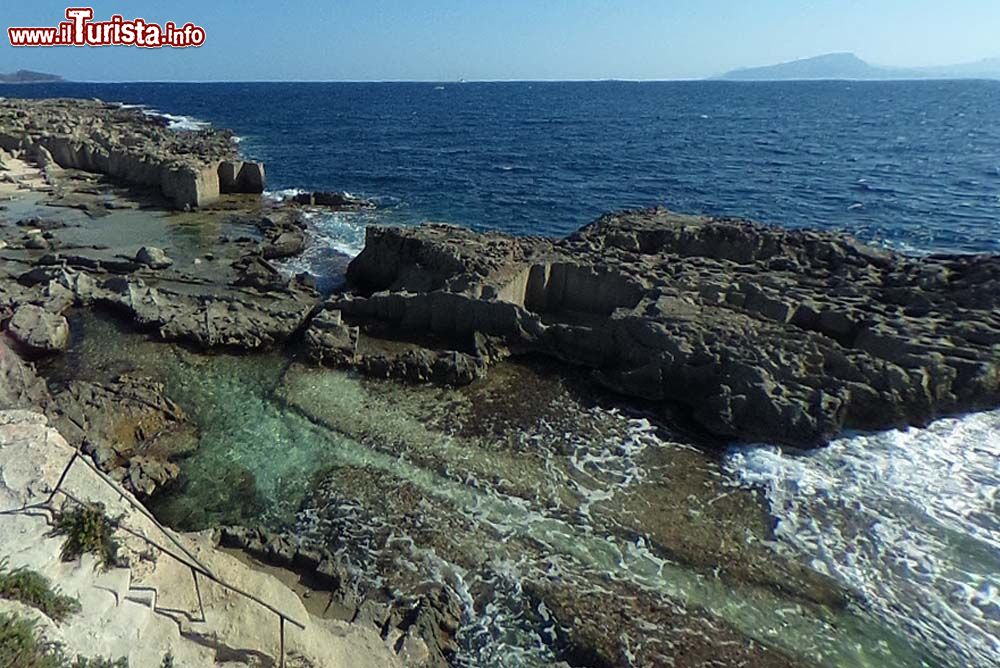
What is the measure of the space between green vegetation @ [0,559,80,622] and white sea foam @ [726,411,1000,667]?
15160 mm

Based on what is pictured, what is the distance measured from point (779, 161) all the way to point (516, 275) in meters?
56.7

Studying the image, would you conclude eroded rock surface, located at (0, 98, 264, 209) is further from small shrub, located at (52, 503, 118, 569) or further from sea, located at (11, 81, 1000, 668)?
small shrub, located at (52, 503, 118, 569)

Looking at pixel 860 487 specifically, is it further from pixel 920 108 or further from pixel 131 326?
pixel 920 108

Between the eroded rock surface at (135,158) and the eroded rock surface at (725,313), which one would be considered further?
the eroded rock surface at (135,158)

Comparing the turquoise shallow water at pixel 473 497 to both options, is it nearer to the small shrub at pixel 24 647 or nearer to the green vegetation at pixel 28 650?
the green vegetation at pixel 28 650

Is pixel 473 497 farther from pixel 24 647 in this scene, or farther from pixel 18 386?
pixel 18 386

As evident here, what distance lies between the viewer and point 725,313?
2470 centimetres

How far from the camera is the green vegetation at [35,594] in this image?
9383mm

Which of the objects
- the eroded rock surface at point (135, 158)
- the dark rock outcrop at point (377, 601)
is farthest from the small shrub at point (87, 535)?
the eroded rock surface at point (135, 158)

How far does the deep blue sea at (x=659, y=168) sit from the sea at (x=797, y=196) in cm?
35

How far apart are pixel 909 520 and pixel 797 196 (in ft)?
145

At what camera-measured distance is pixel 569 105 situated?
16675 centimetres

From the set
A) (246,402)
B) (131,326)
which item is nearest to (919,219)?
(246,402)

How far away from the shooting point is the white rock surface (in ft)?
32.7
